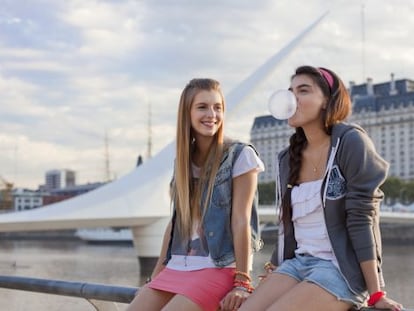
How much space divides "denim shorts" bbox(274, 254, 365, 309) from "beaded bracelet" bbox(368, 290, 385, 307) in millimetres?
46

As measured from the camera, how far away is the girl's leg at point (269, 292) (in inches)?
57.0

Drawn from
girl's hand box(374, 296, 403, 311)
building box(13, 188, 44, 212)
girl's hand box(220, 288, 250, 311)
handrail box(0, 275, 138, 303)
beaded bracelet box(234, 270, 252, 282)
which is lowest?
building box(13, 188, 44, 212)

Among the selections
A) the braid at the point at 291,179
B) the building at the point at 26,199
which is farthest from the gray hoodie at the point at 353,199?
the building at the point at 26,199

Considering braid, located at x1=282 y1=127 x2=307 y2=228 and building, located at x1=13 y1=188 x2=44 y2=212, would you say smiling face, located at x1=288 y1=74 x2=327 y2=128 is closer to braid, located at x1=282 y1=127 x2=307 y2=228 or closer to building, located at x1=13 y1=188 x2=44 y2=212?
braid, located at x1=282 y1=127 x2=307 y2=228

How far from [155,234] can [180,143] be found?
1653cm

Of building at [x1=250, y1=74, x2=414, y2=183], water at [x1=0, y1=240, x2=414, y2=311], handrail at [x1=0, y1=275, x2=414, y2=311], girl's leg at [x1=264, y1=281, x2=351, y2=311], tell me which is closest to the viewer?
girl's leg at [x1=264, y1=281, x2=351, y2=311]

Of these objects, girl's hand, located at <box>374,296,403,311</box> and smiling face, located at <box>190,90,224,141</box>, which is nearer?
girl's hand, located at <box>374,296,403,311</box>

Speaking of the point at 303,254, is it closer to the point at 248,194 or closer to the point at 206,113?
the point at 248,194

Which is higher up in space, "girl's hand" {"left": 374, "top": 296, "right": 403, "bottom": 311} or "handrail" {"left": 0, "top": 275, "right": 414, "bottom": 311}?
"girl's hand" {"left": 374, "top": 296, "right": 403, "bottom": 311}

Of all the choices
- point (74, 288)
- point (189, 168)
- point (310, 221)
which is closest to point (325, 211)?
point (310, 221)

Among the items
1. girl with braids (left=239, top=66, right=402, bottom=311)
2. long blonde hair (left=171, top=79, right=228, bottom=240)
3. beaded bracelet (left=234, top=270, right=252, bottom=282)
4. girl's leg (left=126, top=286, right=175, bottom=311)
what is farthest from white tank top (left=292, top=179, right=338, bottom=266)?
girl's leg (left=126, top=286, right=175, bottom=311)

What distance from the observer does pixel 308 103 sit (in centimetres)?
156

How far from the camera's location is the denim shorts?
137 cm

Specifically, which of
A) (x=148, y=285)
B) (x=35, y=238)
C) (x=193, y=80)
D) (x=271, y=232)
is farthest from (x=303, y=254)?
(x=35, y=238)
